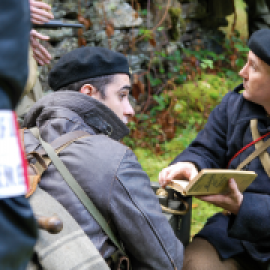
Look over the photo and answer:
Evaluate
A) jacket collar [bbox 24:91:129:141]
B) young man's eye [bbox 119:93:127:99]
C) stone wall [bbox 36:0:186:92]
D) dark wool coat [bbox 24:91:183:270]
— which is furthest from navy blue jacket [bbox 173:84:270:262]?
stone wall [bbox 36:0:186:92]

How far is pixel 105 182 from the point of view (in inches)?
46.8

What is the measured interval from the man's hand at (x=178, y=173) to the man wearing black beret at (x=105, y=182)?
0.53 meters

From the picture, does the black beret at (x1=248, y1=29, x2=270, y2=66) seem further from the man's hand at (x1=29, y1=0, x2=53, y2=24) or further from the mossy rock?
the mossy rock

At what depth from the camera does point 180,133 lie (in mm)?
5129

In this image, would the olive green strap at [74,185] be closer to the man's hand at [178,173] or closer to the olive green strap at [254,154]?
the man's hand at [178,173]

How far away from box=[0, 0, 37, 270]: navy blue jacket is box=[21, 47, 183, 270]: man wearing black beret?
670 millimetres

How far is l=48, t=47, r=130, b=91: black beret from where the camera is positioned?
1.61m

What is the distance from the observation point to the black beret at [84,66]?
1.61 m

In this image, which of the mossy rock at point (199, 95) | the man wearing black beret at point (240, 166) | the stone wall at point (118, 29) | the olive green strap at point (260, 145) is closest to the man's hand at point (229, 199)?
the man wearing black beret at point (240, 166)

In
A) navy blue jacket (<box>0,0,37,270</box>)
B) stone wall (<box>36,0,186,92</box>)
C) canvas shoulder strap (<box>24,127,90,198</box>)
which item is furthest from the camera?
stone wall (<box>36,0,186,92</box>)

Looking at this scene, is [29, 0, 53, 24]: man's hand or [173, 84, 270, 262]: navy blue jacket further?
[29, 0, 53, 24]: man's hand

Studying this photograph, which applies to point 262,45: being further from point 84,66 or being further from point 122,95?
point 84,66

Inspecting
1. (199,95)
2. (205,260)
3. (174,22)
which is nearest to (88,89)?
(205,260)

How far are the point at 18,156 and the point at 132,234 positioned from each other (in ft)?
2.83
